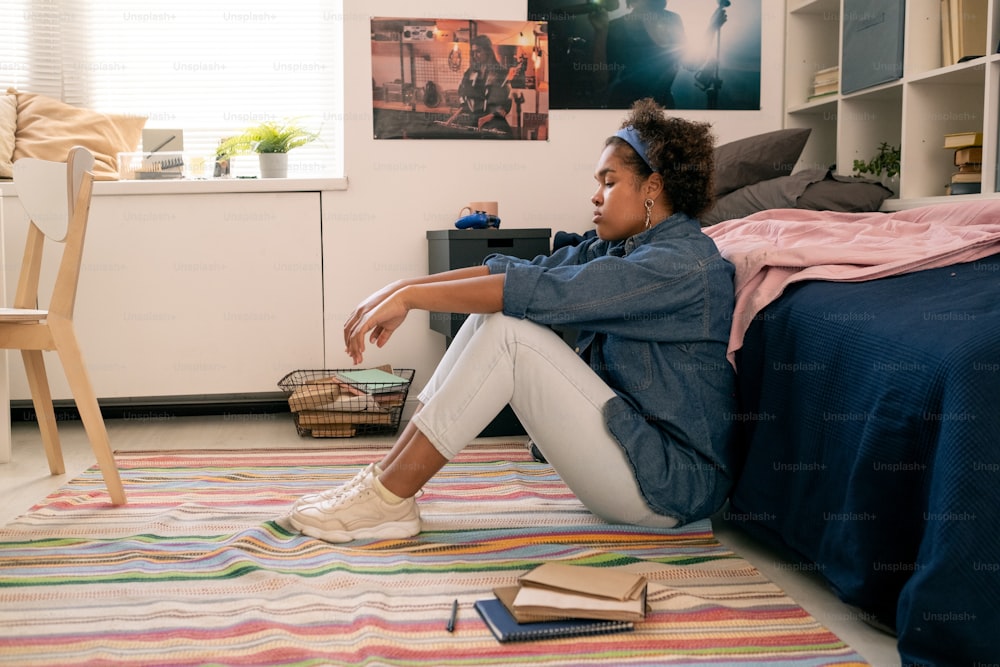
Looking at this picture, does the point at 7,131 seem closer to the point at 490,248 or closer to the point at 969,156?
the point at 490,248

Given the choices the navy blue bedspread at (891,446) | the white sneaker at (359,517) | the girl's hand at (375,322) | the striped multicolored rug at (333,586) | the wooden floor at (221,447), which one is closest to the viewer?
the navy blue bedspread at (891,446)

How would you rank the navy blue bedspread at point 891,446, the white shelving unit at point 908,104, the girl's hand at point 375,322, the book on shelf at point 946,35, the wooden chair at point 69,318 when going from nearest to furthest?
the navy blue bedspread at point 891,446 → the girl's hand at point 375,322 → the wooden chair at point 69,318 → the white shelving unit at point 908,104 → the book on shelf at point 946,35

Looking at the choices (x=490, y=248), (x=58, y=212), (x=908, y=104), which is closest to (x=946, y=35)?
(x=908, y=104)

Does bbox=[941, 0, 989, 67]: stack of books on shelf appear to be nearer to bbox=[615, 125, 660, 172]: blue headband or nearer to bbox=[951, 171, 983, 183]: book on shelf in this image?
bbox=[951, 171, 983, 183]: book on shelf

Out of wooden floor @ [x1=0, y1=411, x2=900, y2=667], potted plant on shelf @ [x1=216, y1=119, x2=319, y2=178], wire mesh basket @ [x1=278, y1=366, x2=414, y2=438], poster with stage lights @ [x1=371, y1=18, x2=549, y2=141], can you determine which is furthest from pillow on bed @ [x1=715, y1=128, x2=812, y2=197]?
potted plant on shelf @ [x1=216, y1=119, x2=319, y2=178]

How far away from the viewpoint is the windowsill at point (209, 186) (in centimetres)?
317

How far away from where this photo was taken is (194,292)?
3.25m

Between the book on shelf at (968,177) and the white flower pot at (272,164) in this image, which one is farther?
the white flower pot at (272,164)

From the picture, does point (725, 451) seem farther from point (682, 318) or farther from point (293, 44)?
point (293, 44)

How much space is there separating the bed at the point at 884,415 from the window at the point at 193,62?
6.77 feet

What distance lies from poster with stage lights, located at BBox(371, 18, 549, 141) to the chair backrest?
47.1 inches

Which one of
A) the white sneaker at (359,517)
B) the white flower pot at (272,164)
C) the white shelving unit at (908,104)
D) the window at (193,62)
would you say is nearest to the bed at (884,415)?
the white shelving unit at (908,104)

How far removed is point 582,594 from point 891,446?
1.71 ft

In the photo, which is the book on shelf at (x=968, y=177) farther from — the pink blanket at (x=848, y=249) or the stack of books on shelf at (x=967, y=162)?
the pink blanket at (x=848, y=249)
